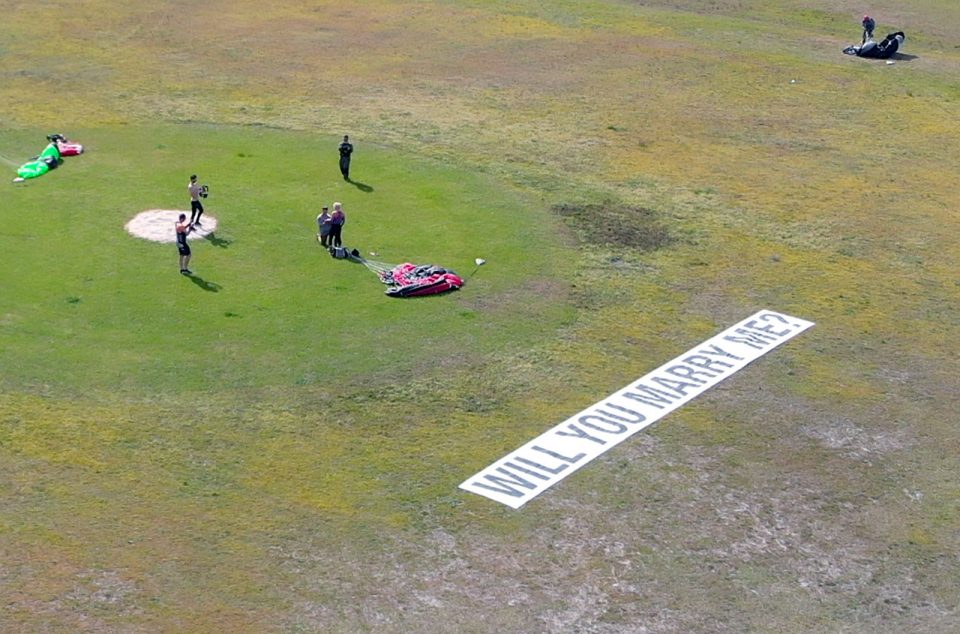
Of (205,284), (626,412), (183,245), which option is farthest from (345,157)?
(626,412)

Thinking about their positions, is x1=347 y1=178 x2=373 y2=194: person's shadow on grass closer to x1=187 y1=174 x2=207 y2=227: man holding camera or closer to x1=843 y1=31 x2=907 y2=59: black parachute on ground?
x1=187 y1=174 x2=207 y2=227: man holding camera

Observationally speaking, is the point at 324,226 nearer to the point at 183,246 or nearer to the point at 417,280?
the point at 417,280

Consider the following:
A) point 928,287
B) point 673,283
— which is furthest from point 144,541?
point 928,287

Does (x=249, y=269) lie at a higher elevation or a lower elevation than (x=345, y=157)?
lower

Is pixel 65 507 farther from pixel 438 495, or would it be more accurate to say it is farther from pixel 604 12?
pixel 604 12

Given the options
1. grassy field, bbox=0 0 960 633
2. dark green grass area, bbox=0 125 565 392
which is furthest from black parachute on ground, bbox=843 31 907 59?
dark green grass area, bbox=0 125 565 392
